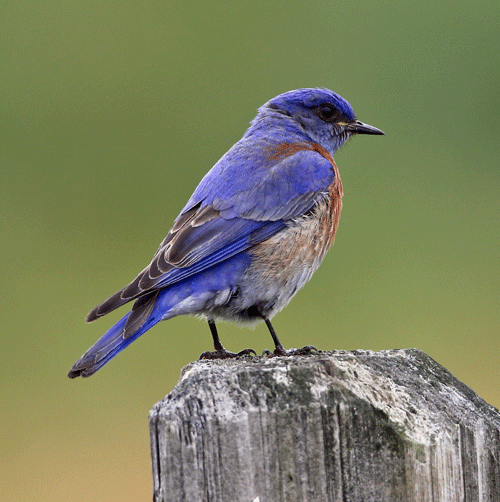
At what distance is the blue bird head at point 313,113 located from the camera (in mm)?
5645

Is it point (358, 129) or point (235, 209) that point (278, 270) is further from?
point (358, 129)

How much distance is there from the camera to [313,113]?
569 cm

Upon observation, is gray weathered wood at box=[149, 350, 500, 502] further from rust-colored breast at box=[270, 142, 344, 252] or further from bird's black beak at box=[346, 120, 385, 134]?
bird's black beak at box=[346, 120, 385, 134]

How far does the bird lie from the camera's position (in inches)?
165

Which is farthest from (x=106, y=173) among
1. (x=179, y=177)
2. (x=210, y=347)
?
(x=210, y=347)

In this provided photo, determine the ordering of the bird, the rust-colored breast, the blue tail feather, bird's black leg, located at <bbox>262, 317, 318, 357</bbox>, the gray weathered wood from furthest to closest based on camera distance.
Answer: the rust-colored breast, the bird, bird's black leg, located at <bbox>262, 317, 318, 357</bbox>, the blue tail feather, the gray weathered wood

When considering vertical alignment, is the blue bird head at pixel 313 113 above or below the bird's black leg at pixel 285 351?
above

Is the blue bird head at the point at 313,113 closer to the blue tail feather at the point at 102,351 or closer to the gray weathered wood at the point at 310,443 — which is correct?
the blue tail feather at the point at 102,351

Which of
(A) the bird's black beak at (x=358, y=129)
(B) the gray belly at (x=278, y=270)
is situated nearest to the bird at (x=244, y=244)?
(B) the gray belly at (x=278, y=270)

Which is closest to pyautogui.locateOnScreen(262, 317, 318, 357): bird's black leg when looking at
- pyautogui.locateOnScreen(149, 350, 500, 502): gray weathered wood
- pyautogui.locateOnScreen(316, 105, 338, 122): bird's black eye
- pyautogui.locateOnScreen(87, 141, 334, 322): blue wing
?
pyautogui.locateOnScreen(87, 141, 334, 322): blue wing

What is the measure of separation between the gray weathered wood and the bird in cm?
162

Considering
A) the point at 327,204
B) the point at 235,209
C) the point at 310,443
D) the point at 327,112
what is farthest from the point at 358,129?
the point at 310,443

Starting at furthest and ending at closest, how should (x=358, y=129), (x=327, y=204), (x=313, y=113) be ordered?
(x=358, y=129)
(x=313, y=113)
(x=327, y=204)

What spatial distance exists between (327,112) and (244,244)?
5.32ft
